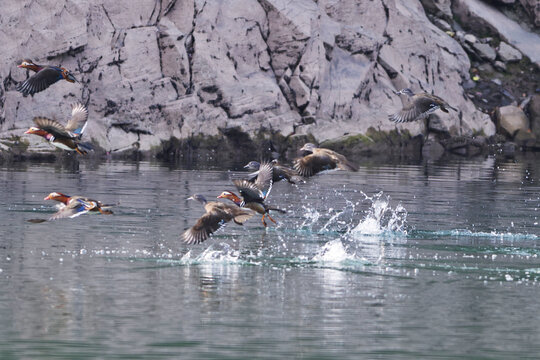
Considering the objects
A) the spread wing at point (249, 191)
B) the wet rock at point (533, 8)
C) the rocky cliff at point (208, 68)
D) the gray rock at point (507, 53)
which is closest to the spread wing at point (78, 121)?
the spread wing at point (249, 191)

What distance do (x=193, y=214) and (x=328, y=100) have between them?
2368 centimetres

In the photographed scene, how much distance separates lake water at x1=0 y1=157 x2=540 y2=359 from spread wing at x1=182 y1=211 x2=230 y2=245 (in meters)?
0.47

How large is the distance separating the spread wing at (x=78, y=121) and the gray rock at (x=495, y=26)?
41856mm

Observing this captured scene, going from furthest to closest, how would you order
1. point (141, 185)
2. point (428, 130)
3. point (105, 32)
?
point (428, 130) → point (105, 32) → point (141, 185)

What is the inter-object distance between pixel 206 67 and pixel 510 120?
17754mm

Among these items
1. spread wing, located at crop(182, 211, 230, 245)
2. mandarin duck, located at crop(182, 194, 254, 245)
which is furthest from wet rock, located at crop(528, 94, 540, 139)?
spread wing, located at crop(182, 211, 230, 245)

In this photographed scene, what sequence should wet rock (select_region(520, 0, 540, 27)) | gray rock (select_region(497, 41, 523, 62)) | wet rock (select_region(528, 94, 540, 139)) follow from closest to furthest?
→ wet rock (select_region(528, 94, 540, 139))
gray rock (select_region(497, 41, 523, 62))
wet rock (select_region(520, 0, 540, 27))

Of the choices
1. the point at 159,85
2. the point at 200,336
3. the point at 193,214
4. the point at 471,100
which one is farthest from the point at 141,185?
the point at 471,100

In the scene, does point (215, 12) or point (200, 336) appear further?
point (215, 12)

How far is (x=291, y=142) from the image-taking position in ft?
137

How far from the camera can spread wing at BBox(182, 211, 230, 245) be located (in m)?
14.2

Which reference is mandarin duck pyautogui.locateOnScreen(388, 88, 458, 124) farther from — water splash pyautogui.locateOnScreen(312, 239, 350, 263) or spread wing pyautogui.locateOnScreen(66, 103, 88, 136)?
spread wing pyautogui.locateOnScreen(66, 103, 88, 136)

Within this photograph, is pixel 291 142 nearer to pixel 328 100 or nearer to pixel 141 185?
pixel 328 100

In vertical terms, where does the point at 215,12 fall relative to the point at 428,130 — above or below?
above
